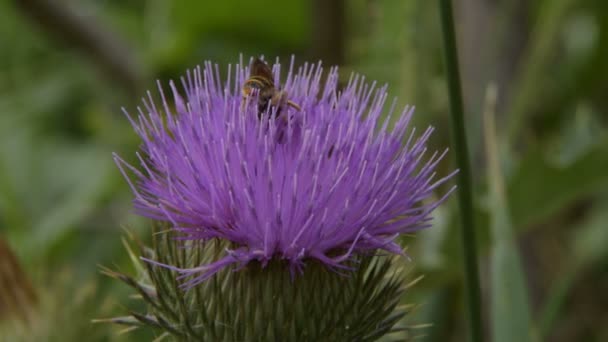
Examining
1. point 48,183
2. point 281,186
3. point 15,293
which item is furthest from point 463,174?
point 48,183

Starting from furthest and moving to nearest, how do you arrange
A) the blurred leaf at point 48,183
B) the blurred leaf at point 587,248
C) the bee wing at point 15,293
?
the blurred leaf at point 48,183 → the blurred leaf at point 587,248 → the bee wing at point 15,293

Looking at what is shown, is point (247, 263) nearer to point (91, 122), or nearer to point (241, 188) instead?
point (241, 188)

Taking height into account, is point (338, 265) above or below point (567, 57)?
below

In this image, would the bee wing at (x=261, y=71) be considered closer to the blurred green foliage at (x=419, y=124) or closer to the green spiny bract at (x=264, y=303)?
the green spiny bract at (x=264, y=303)

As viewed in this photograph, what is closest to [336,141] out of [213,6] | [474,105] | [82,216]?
[474,105]

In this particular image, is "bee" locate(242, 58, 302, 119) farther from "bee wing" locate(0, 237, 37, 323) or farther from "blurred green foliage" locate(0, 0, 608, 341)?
"bee wing" locate(0, 237, 37, 323)

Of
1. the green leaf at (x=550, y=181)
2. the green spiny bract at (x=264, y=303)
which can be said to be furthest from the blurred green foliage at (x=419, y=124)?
the green spiny bract at (x=264, y=303)

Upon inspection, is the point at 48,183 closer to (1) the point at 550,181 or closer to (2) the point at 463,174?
(1) the point at 550,181

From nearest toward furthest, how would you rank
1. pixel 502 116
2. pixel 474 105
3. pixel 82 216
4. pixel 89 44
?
pixel 474 105, pixel 502 116, pixel 82 216, pixel 89 44
